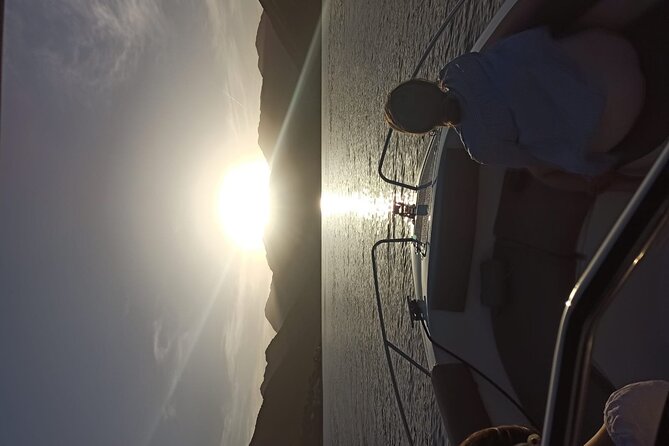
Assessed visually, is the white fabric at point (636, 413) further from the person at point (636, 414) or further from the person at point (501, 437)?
the person at point (501, 437)

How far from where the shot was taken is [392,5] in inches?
170

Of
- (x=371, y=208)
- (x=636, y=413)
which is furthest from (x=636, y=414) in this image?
(x=371, y=208)

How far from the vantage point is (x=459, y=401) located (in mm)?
1705

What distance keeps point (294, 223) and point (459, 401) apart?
13043 millimetres

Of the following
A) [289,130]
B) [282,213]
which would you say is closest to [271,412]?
[282,213]

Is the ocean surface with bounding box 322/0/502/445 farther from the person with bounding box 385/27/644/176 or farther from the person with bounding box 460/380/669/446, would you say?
the person with bounding box 460/380/669/446

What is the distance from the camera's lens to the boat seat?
1669 mm

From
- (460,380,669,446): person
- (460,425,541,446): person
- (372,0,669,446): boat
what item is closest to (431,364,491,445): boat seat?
(372,0,669,446): boat

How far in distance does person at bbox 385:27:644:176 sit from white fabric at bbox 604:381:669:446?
0.59 m

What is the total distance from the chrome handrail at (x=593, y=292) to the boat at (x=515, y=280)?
0.02m

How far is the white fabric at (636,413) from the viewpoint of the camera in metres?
0.65

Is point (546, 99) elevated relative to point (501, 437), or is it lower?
elevated

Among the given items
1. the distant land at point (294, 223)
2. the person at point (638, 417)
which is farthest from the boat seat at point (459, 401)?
the distant land at point (294, 223)

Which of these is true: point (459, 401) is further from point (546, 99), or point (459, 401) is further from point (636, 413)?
point (636, 413)
